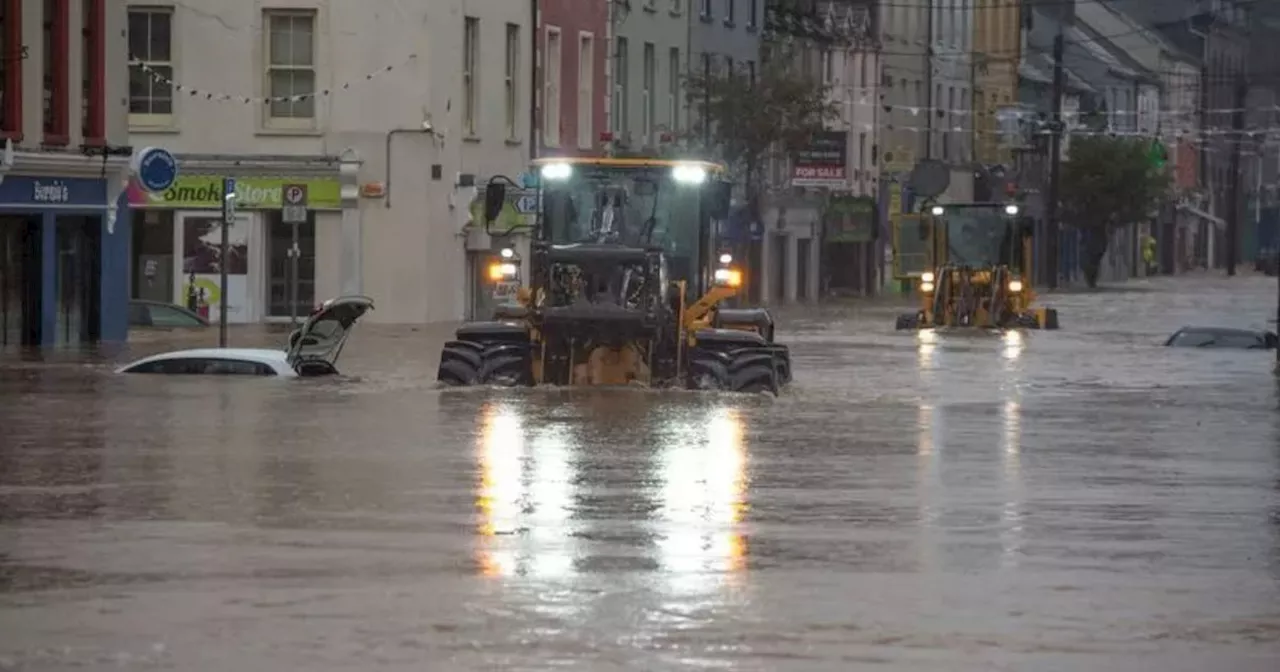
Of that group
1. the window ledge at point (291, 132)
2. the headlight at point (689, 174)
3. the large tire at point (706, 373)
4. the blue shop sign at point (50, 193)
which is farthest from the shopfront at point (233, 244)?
the large tire at point (706, 373)

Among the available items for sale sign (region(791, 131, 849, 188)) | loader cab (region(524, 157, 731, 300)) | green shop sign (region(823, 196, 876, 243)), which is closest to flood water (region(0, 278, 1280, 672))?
loader cab (region(524, 157, 731, 300))

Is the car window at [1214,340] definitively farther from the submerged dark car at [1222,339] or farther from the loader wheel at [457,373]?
the loader wheel at [457,373]

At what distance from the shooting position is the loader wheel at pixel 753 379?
3291 centimetres

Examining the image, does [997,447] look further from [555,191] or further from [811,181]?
[811,181]

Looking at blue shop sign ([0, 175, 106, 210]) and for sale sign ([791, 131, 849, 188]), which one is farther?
for sale sign ([791, 131, 849, 188])

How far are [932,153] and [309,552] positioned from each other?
83038 millimetres

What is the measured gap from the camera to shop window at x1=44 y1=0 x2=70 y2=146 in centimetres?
4334

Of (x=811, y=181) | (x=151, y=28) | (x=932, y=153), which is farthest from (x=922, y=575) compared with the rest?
(x=932, y=153)

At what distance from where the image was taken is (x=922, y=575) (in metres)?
16.1

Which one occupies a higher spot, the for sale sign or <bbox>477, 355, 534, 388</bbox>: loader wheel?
the for sale sign

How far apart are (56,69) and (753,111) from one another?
31912 mm

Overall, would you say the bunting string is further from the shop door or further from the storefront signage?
the shop door

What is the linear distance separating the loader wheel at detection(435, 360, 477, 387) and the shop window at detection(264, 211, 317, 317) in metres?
23.1

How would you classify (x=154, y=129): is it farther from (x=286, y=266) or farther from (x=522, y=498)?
(x=522, y=498)
